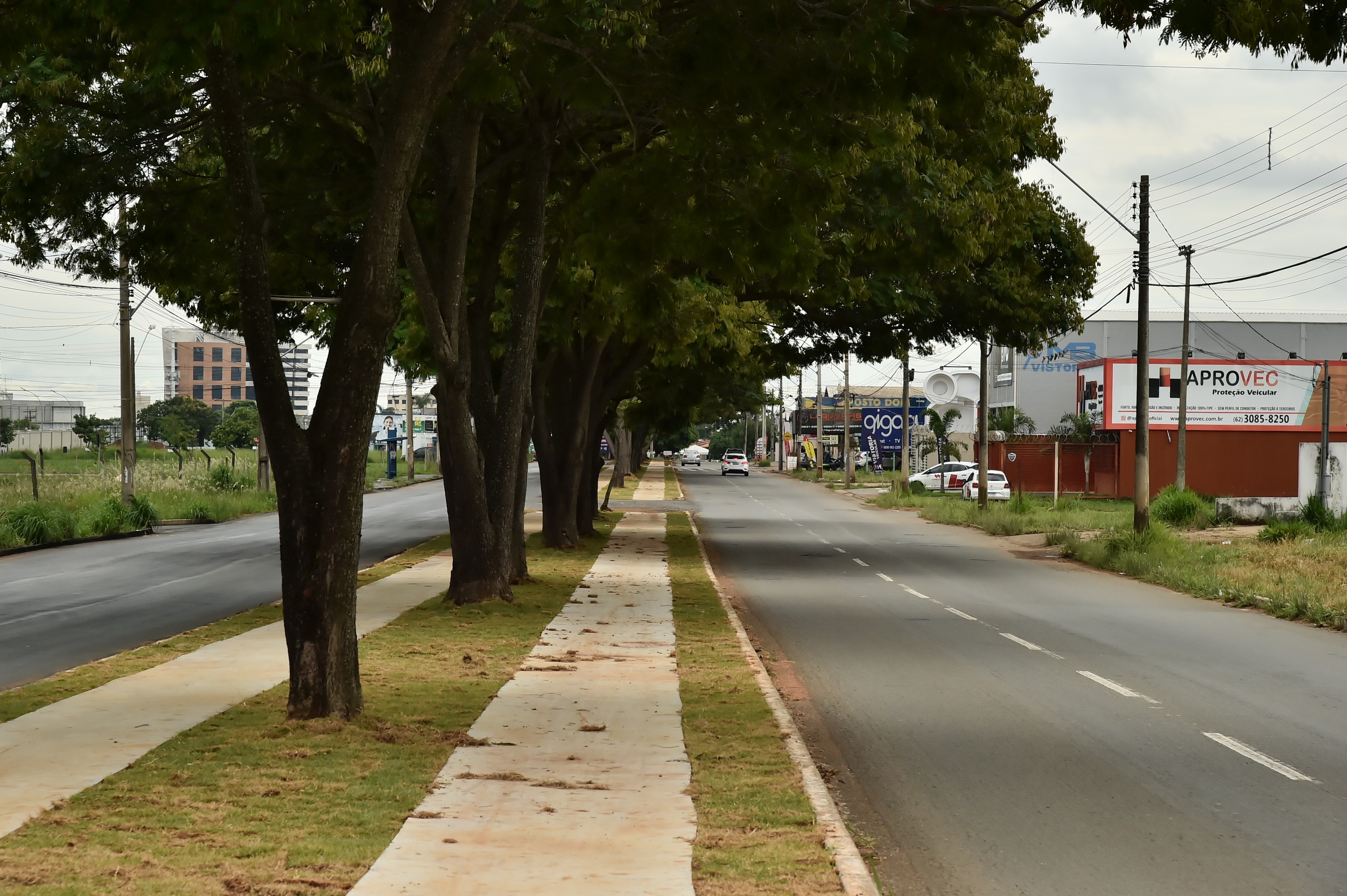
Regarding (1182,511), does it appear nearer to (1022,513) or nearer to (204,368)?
(1022,513)

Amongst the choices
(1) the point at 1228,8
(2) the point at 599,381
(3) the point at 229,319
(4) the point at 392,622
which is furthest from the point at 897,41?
(2) the point at 599,381

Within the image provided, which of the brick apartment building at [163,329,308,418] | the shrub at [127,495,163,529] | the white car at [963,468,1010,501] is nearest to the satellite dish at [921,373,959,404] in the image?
the white car at [963,468,1010,501]

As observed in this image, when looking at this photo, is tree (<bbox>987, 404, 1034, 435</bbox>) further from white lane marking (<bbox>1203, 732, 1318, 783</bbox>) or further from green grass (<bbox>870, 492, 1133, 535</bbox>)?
white lane marking (<bbox>1203, 732, 1318, 783</bbox>)

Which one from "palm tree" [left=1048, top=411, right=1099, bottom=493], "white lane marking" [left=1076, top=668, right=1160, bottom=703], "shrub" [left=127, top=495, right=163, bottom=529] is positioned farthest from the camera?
"palm tree" [left=1048, top=411, right=1099, bottom=493]

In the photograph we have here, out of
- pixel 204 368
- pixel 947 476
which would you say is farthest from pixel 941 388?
pixel 204 368

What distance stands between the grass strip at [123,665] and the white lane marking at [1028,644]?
6.84 m

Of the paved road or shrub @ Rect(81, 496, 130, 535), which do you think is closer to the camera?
the paved road

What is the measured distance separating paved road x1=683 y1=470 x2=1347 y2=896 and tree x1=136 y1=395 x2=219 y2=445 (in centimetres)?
12246

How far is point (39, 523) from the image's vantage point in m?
29.0

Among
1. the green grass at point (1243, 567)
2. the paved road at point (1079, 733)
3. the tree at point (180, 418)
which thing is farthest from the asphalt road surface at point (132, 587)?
the tree at point (180, 418)

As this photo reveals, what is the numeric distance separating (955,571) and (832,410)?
4775 inches

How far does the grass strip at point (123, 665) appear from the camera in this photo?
1001 cm

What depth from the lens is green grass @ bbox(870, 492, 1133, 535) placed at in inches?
1405

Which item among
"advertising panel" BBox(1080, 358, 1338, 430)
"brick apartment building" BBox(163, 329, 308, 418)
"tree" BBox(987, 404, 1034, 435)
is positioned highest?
"brick apartment building" BBox(163, 329, 308, 418)
